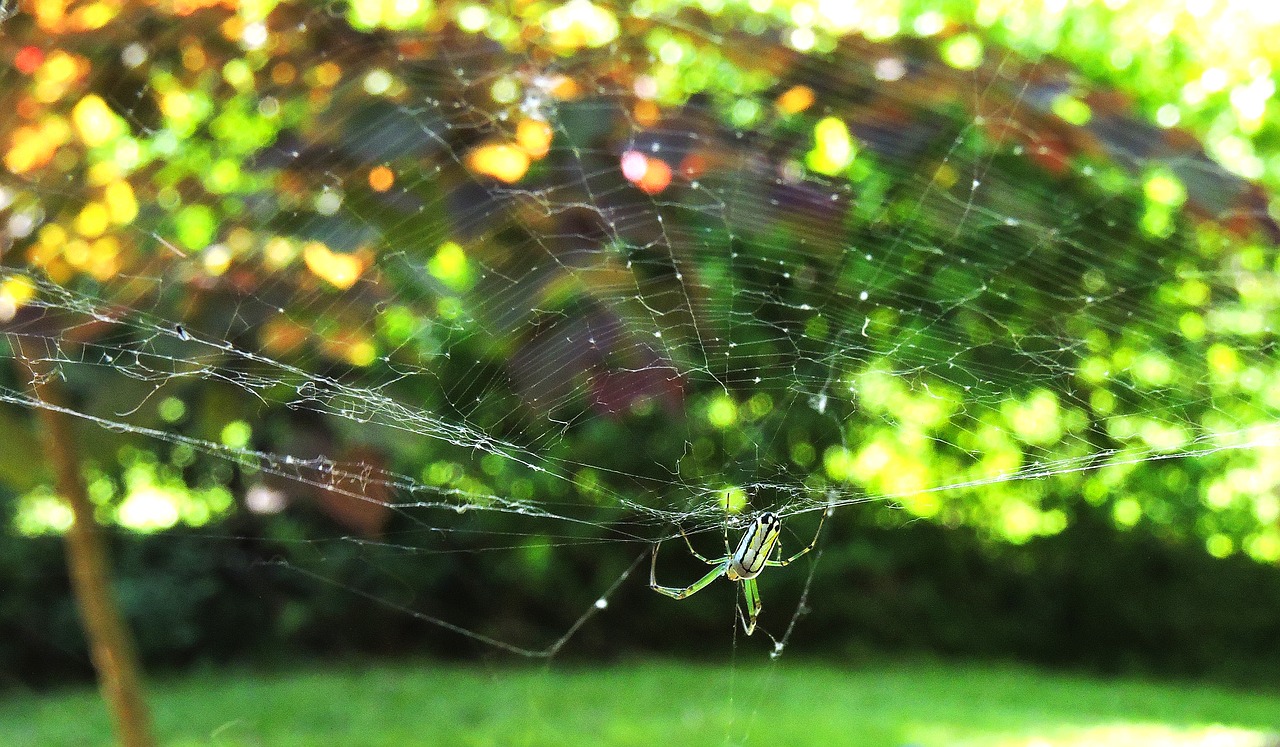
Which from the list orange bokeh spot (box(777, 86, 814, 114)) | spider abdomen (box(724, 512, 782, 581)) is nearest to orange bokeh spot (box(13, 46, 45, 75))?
orange bokeh spot (box(777, 86, 814, 114))

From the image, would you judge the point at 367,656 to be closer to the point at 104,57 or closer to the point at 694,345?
the point at 694,345

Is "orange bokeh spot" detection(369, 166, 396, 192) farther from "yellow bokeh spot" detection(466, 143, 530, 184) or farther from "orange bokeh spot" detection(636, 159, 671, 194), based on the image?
"orange bokeh spot" detection(636, 159, 671, 194)

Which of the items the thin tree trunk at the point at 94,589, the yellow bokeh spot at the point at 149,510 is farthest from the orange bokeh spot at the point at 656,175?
the yellow bokeh spot at the point at 149,510

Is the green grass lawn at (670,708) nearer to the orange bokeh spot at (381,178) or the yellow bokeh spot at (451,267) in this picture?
the yellow bokeh spot at (451,267)

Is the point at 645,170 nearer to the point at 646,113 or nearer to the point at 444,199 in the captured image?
the point at 646,113

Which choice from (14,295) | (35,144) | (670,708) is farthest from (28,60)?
(670,708)
